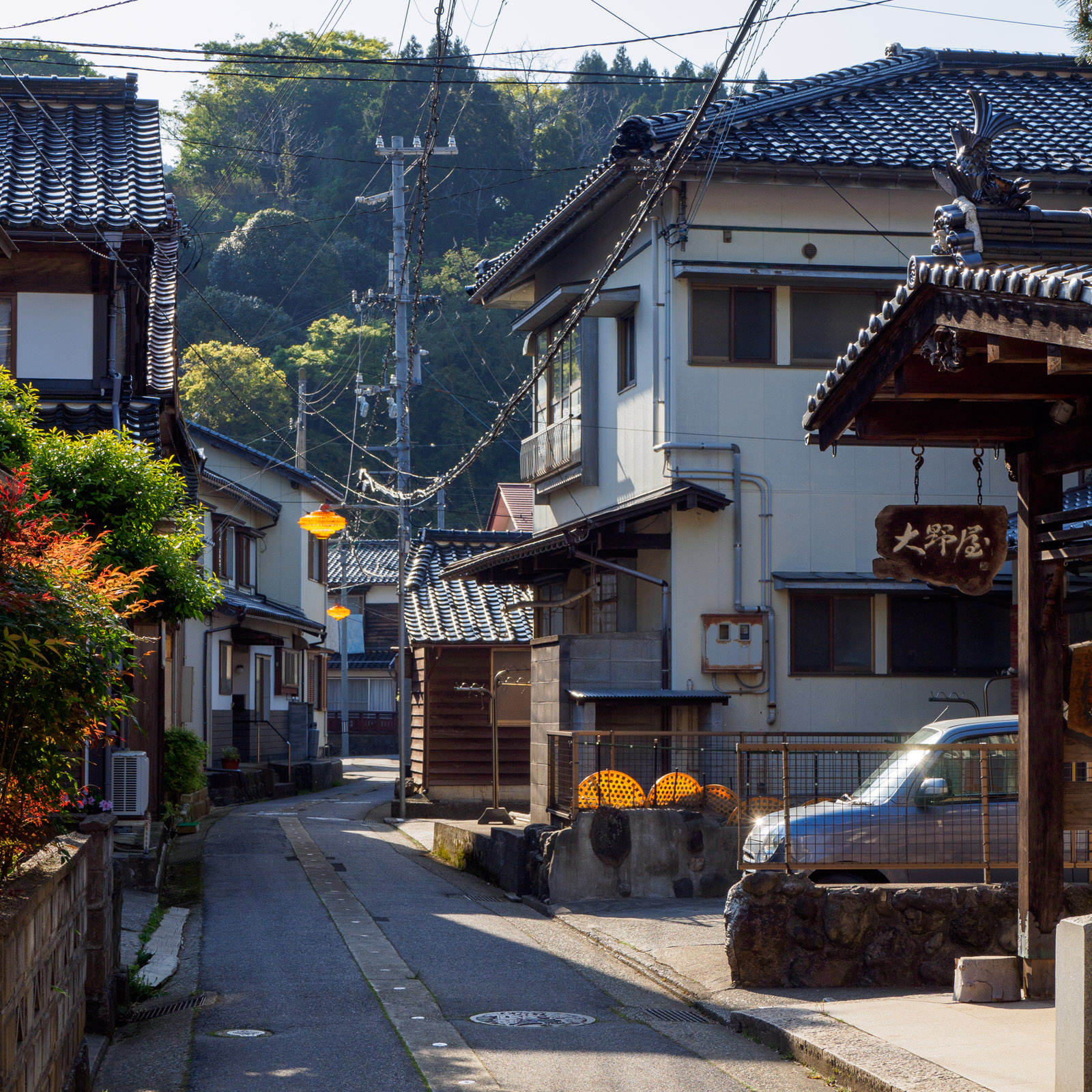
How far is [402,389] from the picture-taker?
1150 inches

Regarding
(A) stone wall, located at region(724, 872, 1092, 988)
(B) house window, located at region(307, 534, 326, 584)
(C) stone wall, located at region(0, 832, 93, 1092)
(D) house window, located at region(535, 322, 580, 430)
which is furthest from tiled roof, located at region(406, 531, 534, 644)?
(C) stone wall, located at region(0, 832, 93, 1092)

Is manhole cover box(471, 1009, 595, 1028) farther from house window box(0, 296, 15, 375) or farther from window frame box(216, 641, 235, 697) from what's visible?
window frame box(216, 641, 235, 697)

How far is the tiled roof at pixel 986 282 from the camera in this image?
20.9 ft

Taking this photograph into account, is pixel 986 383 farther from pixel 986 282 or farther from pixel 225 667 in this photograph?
pixel 225 667

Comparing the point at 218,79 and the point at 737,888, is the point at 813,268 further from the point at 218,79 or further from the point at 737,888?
the point at 218,79

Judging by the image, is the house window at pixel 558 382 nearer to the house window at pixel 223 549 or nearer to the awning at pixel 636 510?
the awning at pixel 636 510

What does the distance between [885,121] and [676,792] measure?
450 inches

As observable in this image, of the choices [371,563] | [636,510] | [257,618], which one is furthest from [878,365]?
[371,563]

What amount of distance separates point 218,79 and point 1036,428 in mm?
56624

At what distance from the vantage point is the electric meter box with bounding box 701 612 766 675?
60.7ft

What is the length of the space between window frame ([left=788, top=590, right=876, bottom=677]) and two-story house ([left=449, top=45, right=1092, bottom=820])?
0.10 feet

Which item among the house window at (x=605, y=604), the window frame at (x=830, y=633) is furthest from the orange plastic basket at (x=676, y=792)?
the house window at (x=605, y=604)

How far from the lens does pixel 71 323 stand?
18203 millimetres

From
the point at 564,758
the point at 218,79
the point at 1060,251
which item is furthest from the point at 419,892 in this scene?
the point at 218,79
